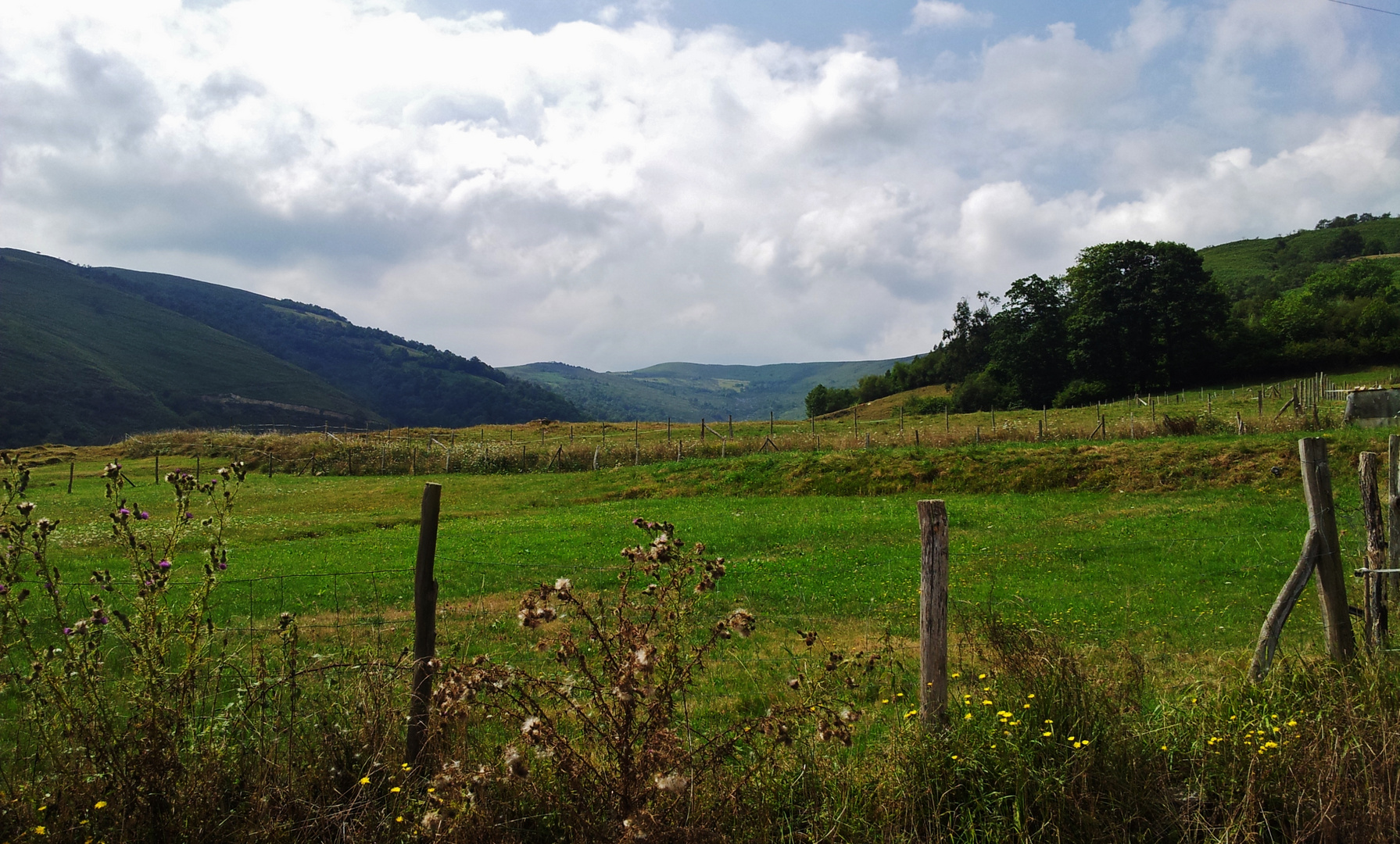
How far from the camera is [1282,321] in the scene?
82.5 m

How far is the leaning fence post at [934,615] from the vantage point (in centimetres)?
509

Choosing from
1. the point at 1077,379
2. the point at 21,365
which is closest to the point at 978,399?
the point at 1077,379

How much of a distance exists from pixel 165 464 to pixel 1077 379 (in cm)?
8293

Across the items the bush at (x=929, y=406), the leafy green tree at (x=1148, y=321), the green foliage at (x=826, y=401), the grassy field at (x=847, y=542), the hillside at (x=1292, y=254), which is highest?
the hillside at (x=1292, y=254)

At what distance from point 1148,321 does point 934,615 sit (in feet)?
289

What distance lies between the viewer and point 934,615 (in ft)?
17.0

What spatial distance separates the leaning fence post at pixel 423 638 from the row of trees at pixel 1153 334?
82.7m

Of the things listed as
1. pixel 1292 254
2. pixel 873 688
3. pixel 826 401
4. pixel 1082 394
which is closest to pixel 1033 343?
pixel 1082 394

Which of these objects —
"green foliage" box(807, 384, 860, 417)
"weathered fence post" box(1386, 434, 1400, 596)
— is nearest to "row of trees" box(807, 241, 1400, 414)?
"green foliage" box(807, 384, 860, 417)

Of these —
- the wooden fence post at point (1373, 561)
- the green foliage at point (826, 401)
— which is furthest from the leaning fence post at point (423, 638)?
the green foliage at point (826, 401)

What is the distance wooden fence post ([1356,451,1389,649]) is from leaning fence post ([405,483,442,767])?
23.2 feet

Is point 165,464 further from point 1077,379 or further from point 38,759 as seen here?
point 1077,379

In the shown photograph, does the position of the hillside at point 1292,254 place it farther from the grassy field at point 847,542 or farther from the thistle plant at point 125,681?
the thistle plant at point 125,681

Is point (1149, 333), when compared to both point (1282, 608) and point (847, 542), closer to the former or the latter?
point (847, 542)
